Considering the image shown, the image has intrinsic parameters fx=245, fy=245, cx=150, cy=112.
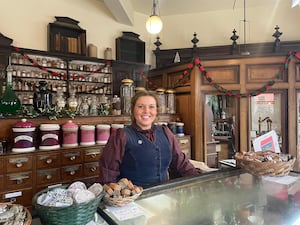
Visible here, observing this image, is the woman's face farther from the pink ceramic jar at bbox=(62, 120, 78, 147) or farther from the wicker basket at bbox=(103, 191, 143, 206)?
the pink ceramic jar at bbox=(62, 120, 78, 147)

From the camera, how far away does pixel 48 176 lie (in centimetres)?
Result: 260

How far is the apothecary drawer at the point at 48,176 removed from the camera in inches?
100

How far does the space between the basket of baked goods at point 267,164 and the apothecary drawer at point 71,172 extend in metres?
1.87

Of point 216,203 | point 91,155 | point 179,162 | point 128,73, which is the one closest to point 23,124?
point 91,155

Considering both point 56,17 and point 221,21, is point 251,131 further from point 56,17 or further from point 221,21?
point 56,17

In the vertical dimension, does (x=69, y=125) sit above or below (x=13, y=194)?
above

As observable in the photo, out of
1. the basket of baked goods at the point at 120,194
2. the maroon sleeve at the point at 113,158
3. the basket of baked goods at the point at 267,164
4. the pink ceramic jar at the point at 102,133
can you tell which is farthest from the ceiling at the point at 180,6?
the basket of baked goods at the point at 120,194

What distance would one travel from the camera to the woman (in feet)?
5.31

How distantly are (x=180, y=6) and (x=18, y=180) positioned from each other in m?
4.77

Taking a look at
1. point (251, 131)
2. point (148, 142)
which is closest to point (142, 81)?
point (251, 131)

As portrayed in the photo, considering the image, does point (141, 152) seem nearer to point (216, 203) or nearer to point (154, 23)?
point (216, 203)

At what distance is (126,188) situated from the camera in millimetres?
1106

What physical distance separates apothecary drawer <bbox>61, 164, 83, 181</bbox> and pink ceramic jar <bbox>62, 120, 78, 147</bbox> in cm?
25

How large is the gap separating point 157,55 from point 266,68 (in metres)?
2.74
